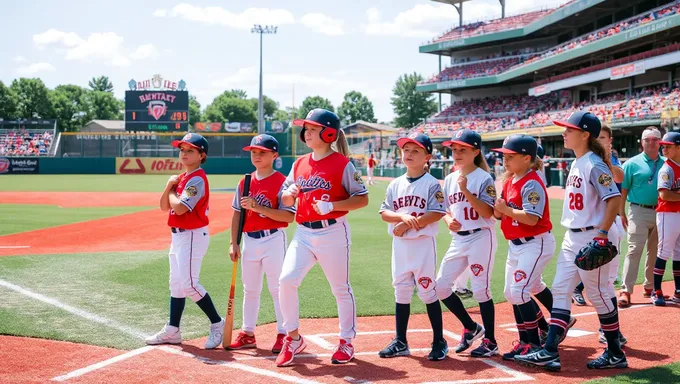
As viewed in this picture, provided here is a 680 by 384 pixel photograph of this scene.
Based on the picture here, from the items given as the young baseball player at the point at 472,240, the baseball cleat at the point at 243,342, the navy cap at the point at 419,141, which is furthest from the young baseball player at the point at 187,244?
the young baseball player at the point at 472,240

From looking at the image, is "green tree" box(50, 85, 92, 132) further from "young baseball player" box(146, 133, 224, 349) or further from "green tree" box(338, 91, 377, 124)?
"young baseball player" box(146, 133, 224, 349)

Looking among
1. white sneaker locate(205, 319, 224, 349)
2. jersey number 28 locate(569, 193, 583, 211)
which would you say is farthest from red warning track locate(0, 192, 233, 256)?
jersey number 28 locate(569, 193, 583, 211)

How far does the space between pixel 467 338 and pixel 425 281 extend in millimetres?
738

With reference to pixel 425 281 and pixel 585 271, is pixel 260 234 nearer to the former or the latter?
pixel 425 281

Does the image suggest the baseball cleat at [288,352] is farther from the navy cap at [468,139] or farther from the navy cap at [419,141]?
the navy cap at [468,139]

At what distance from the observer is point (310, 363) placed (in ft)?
16.8

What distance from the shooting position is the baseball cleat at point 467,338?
17.8 ft

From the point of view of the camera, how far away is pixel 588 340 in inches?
230

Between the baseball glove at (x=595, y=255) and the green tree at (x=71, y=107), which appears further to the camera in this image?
the green tree at (x=71, y=107)

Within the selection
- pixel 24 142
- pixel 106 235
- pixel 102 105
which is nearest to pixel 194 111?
pixel 102 105

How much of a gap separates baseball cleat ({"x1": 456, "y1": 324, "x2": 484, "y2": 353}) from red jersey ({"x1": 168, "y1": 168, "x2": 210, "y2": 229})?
249 cm

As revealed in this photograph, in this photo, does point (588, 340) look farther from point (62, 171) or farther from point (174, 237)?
point (62, 171)

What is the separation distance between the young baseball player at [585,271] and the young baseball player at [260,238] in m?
2.18

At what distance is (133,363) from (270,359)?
3.53 feet
